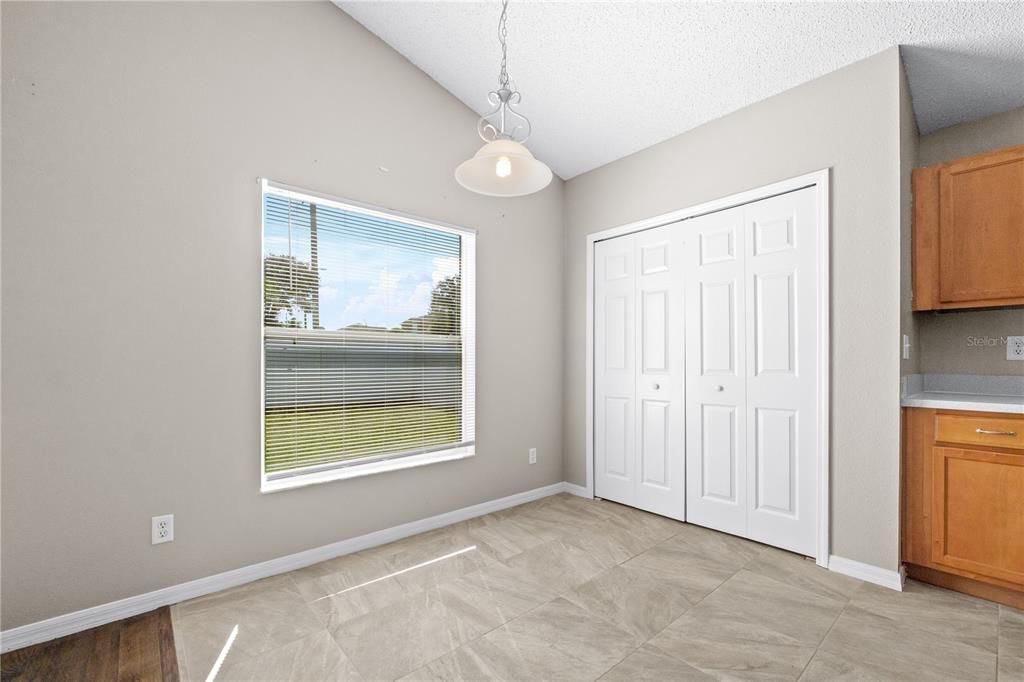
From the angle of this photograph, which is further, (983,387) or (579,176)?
(579,176)

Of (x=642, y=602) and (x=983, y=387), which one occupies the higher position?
(x=983, y=387)

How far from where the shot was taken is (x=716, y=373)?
3232mm

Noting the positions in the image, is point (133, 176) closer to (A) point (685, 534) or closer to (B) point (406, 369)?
(B) point (406, 369)

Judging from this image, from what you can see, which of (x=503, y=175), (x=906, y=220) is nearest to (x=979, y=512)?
(x=906, y=220)

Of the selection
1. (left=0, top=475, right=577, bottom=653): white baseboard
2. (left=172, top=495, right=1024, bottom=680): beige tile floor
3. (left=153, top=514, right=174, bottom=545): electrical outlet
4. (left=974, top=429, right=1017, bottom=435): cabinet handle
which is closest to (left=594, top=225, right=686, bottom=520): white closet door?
(left=172, top=495, right=1024, bottom=680): beige tile floor

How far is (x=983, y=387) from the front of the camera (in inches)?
110

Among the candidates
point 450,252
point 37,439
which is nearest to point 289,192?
point 450,252

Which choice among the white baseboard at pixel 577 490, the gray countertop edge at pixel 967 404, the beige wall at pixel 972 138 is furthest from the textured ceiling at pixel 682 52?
the white baseboard at pixel 577 490

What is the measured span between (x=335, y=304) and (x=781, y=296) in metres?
2.68

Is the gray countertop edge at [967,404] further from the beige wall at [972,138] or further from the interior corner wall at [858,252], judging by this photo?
the beige wall at [972,138]

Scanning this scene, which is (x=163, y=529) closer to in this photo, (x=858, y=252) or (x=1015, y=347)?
(x=858, y=252)

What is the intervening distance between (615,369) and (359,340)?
1978 mm

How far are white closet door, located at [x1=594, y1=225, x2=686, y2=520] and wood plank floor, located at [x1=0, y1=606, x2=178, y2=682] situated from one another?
9.56ft

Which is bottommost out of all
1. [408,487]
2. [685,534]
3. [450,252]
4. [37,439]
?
[685,534]
